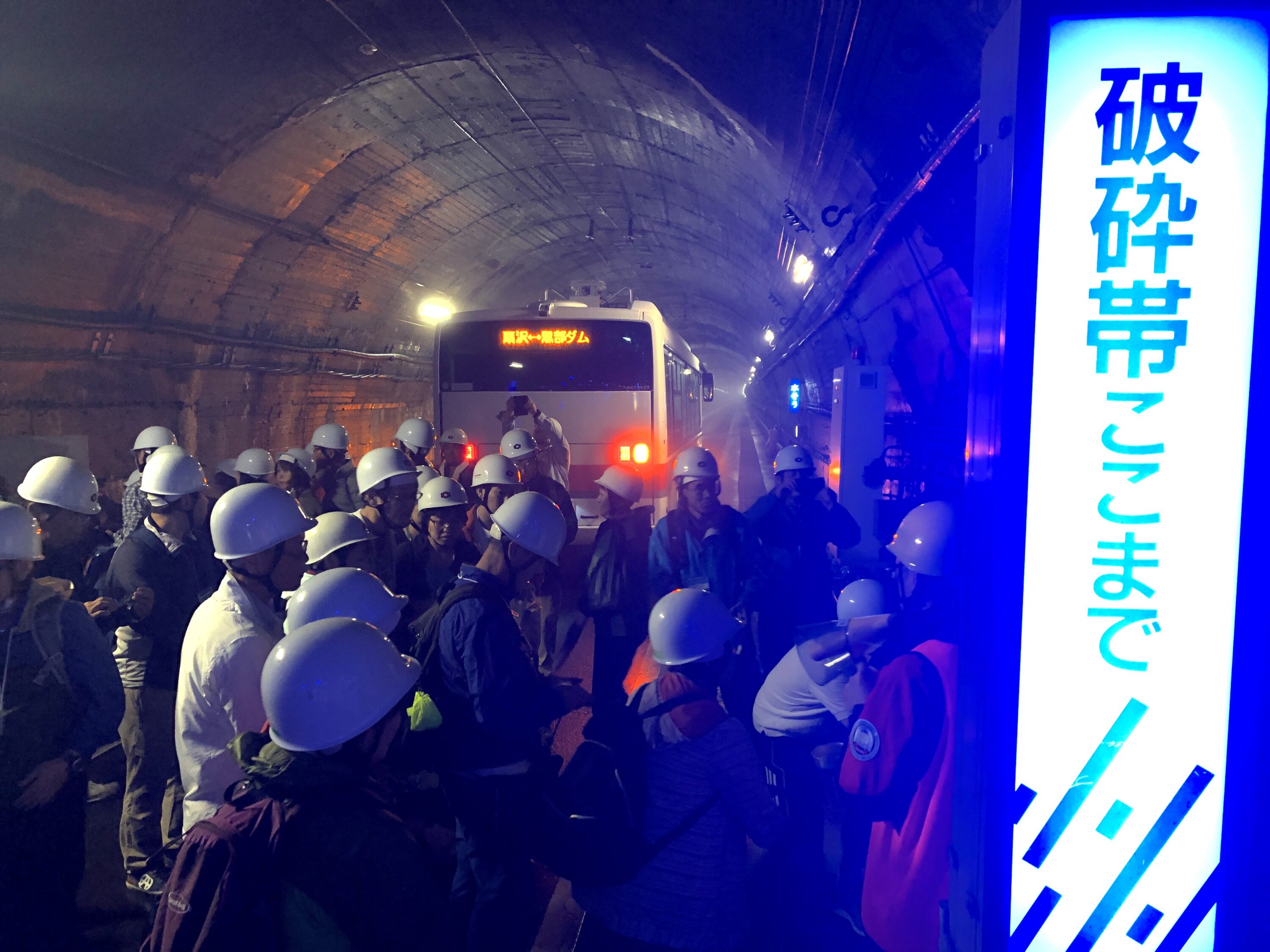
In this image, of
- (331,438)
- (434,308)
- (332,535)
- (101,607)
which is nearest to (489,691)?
(332,535)

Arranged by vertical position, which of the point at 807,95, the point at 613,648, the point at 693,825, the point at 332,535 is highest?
the point at 807,95

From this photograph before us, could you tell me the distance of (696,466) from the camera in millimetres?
5172

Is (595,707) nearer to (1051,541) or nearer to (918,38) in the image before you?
(1051,541)

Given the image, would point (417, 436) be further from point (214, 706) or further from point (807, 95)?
point (214, 706)

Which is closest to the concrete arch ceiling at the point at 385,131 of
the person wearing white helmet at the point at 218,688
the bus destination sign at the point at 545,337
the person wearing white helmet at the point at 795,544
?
the bus destination sign at the point at 545,337

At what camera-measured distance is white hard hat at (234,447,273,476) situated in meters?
7.12

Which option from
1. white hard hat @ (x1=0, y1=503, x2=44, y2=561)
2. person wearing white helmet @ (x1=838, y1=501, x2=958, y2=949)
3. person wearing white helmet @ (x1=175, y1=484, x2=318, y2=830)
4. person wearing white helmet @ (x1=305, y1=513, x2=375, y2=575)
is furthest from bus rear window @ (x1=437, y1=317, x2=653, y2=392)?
person wearing white helmet @ (x1=838, y1=501, x2=958, y2=949)

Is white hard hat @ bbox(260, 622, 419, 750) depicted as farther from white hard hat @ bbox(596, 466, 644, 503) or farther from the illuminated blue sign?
white hard hat @ bbox(596, 466, 644, 503)

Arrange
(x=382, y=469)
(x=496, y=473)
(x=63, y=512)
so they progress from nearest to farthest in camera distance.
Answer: (x=63, y=512), (x=382, y=469), (x=496, y=473)

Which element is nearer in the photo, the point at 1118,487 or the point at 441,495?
the point at 1118,487

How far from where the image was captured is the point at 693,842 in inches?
92.2

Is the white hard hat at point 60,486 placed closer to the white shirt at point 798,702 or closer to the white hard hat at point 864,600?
the white shirt at point 798,702

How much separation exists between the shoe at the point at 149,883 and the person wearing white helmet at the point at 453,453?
4.99 metres

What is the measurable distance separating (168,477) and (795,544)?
12.8ft
